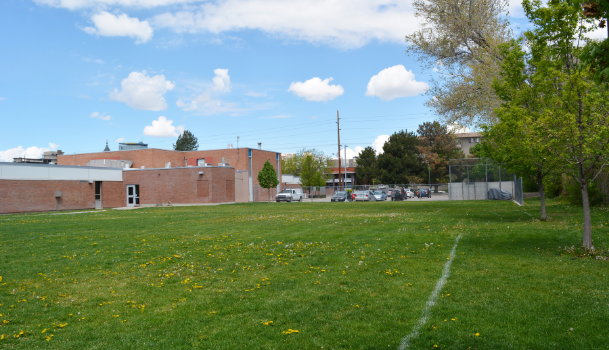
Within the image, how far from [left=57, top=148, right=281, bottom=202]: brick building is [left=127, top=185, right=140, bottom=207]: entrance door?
7677 millimetres

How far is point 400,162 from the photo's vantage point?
265 feet

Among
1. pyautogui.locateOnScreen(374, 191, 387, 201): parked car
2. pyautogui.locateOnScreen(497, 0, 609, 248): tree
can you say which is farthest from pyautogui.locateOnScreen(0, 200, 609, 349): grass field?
pyautogui.locateOnScreen(374, 191, 387, 201): parked car

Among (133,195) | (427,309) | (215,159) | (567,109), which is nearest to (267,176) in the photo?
(215,159)

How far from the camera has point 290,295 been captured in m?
6.98

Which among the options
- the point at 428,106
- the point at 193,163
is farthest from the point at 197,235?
the point at 193,163

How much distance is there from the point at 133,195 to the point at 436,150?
62.1m

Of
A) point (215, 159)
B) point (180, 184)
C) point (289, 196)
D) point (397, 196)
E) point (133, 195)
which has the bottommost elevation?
point (397, 196)

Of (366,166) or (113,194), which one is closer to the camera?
(113,194)

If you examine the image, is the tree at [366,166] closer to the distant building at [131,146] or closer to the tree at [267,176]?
the tree at [267,176]

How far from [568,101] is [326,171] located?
289ft

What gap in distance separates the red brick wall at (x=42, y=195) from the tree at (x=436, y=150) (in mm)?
61885

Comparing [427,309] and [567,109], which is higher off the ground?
[567,109]

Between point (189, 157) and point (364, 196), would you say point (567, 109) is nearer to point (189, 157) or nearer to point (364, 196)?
point (364, 196)

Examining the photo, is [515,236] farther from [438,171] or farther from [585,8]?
[438,171]
